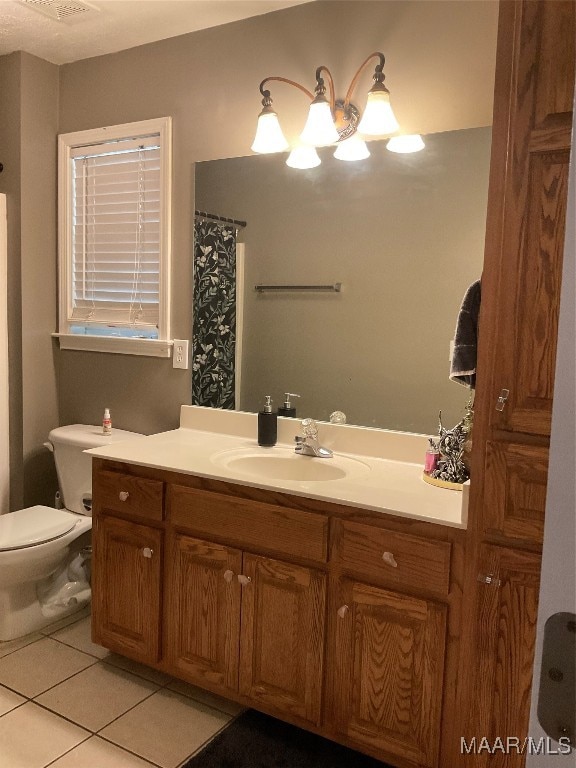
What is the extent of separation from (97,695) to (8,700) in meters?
0.29

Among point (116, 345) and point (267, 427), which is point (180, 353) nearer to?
A: point (116, 345)

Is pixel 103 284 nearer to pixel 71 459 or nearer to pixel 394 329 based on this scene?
pixel 71 459

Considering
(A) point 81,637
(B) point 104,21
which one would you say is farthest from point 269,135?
(A) point 81,637

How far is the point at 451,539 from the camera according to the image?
158cm

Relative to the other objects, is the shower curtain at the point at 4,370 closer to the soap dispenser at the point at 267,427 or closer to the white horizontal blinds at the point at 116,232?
the white horizontal blinds at the point at 116,232

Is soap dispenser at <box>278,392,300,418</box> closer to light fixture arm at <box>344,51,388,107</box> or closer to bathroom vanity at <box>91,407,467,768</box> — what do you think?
bathroom vanity at <box>91,407,467,768</box>

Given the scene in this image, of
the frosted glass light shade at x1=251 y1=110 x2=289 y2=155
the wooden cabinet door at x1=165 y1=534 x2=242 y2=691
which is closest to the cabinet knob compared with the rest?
the wooden cabinet door at x1=165 y1=534 x2=242 y2=691

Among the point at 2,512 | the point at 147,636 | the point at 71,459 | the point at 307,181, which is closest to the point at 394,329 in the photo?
the point at 307,181

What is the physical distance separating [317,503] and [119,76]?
2.08 metres

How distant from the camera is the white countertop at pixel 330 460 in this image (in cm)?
170

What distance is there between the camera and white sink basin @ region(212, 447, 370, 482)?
212 centimetres

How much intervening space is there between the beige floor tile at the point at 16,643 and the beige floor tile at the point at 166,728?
657mm

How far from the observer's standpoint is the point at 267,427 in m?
2.34

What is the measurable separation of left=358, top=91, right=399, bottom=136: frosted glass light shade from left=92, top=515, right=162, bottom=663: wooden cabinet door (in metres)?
1.51
